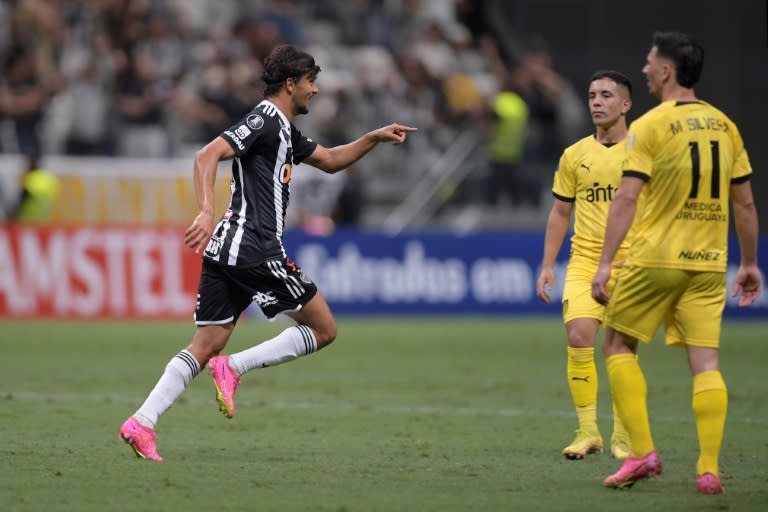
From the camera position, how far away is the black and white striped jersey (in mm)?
8445

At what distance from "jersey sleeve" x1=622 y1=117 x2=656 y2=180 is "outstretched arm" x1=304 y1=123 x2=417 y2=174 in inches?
86.2

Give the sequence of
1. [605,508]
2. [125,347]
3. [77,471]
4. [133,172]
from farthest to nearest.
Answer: [133,172], [125,347], [77,471], [605,508]

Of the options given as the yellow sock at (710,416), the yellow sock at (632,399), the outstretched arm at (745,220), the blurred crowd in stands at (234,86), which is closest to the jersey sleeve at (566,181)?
the outstretched arm at (745,220)

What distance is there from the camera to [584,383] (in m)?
9.22

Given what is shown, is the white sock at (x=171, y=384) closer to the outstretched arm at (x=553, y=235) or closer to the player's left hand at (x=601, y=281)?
the outstretched arm at (x=553, y=235)

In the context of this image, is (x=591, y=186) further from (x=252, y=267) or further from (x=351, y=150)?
(x=252, y=267)

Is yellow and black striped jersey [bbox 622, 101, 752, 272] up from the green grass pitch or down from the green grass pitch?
up

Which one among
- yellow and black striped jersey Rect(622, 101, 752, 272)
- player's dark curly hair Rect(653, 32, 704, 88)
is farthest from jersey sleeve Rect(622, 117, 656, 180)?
player's dark curly hair Rect(653, 32, 704, 88)

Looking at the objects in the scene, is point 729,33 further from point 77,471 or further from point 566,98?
point 77,471

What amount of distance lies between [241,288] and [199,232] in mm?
1004

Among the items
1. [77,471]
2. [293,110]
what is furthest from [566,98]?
[77,471]

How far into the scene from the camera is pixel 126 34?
23.7 meters

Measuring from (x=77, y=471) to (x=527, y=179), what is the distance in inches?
667

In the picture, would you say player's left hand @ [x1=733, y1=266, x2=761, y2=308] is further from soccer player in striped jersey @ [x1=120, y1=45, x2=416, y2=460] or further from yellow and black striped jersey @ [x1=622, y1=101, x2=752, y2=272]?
soccer player in striped jersey @ [x1=120, y1=45, x2=416, y2=460]
